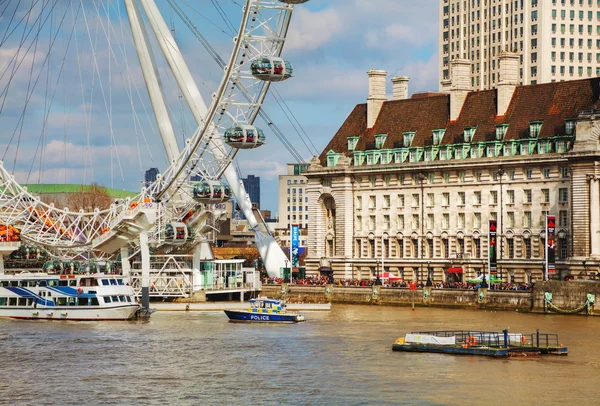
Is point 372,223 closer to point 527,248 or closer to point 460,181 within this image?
point 460,181

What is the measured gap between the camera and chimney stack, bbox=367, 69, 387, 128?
148625mm

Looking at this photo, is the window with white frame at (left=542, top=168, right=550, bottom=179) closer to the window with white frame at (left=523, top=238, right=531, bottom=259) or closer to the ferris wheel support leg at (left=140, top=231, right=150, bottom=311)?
the window with white frame at (left=523, top=238, right=531, bottom=259)

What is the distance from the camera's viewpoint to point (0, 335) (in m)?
99.1

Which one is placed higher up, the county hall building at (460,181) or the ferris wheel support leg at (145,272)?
the county hall building at (460,181)

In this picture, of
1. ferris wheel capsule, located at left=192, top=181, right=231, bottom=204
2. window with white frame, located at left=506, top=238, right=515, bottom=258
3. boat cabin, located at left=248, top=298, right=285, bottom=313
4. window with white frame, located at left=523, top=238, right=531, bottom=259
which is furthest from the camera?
window with white frame, located at left=506, top=238, right=515, bottom=258

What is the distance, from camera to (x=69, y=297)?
111812mm

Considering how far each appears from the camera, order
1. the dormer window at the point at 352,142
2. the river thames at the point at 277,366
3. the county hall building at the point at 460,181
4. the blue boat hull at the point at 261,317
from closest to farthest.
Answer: the river thames at the point at 277,366
the blue boat hull at the point at 261,317
the county hall building at the point at 460,181
the dormer window at the point at 352,142

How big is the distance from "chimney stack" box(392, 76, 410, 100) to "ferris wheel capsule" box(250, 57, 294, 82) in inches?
1528

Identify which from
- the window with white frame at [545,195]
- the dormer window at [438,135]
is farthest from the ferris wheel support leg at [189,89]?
the window with white frame at [545,195]

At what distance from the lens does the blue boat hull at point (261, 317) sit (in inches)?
4345

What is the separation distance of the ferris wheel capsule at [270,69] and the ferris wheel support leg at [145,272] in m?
17.8

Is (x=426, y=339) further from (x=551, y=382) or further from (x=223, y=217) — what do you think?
(x=223, y=217)

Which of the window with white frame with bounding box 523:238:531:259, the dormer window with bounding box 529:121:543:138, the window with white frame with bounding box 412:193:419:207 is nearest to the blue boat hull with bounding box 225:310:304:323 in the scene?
the window with white frame with bounding box 523:238:531:259

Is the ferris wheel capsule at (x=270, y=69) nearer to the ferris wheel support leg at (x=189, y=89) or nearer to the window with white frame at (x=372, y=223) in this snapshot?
the ferris wheel support leg at (x=189, y=89)
